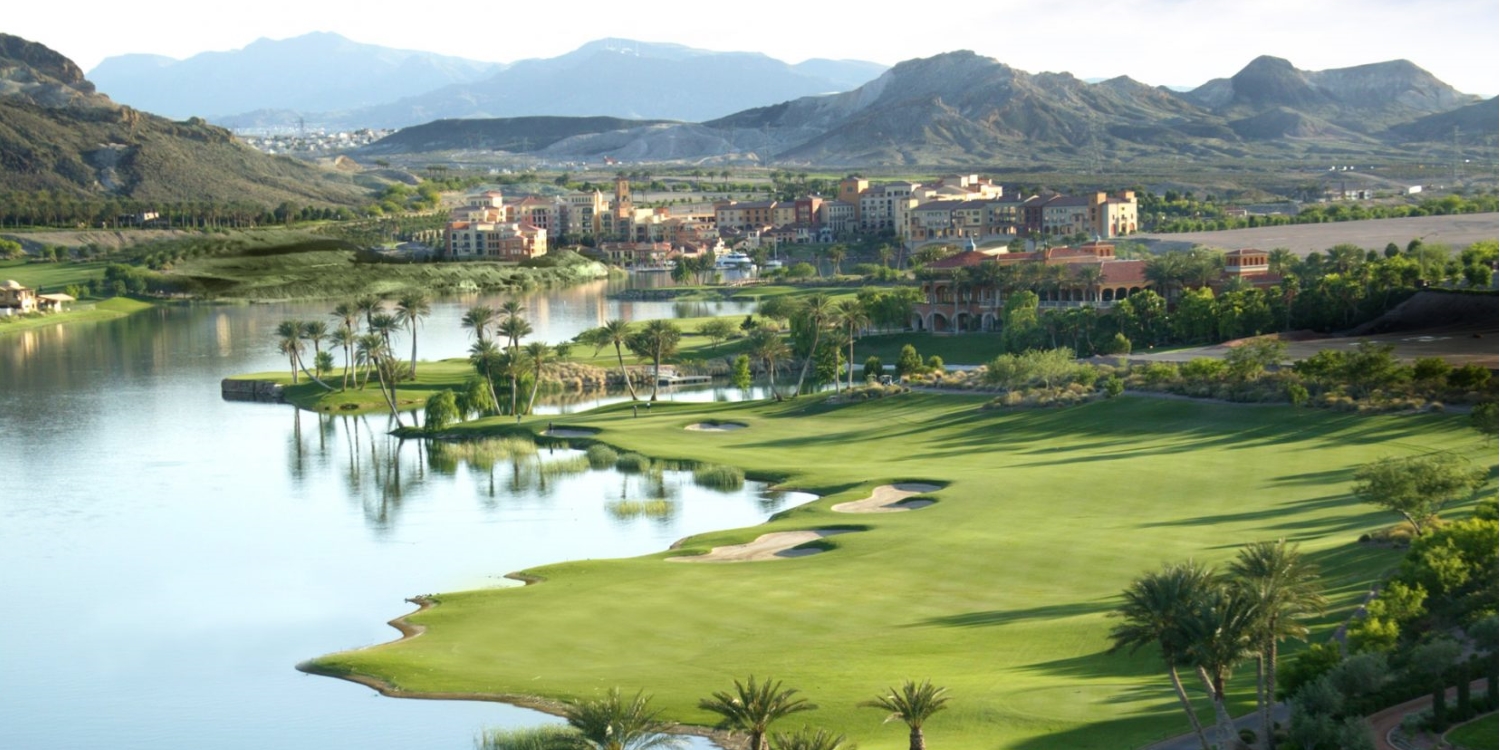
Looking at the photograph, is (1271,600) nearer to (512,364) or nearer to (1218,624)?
(1218,624)

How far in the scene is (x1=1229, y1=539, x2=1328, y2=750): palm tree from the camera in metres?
25.0

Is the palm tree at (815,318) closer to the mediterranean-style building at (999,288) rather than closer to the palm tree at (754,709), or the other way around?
the mediterranean-style building at (999,288)

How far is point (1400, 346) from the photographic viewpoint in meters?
69.7

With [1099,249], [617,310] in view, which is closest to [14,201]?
[617,310]

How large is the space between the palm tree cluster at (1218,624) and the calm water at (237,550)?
1129 centimetres

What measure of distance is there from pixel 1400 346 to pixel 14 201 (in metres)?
157

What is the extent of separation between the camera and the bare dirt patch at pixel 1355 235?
113000mm

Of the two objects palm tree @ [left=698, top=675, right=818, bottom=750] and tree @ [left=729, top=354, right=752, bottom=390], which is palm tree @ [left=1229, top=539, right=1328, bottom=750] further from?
tree @ [left=729, top=354, right=752, bottom=390]

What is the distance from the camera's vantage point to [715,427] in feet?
225

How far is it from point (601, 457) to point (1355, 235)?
7536 cm

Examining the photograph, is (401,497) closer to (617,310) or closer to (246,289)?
(617,310)

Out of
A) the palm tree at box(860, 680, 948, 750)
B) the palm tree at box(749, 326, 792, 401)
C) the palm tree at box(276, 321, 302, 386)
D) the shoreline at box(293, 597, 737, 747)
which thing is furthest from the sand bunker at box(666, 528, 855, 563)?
the palm tree at box(276, 321, 302, 386)

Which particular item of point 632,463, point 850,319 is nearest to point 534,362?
point 632,463

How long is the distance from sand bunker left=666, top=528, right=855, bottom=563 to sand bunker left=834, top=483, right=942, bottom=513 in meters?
2.92
